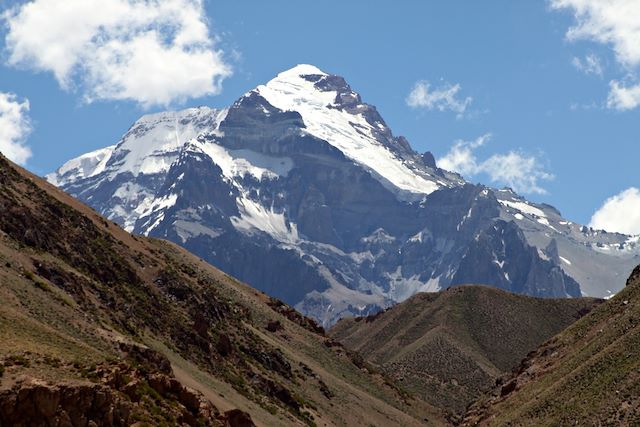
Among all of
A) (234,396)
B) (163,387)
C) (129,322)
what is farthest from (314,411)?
(163,387)

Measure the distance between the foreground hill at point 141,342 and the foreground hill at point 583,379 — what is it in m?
16.4

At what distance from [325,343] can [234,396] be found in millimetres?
60472

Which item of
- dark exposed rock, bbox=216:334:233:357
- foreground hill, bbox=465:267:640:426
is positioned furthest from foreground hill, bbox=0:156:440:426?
foreground hill, bbox=465:267:640:426

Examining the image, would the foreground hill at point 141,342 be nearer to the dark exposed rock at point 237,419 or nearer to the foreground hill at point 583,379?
the dark exposed rock at point 237,419

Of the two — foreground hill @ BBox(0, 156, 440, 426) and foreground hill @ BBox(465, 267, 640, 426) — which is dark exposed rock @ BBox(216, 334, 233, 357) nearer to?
foreground hill @ BBox(0, 156, 440, 426)

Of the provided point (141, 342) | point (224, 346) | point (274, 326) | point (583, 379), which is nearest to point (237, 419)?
point (141, 342)

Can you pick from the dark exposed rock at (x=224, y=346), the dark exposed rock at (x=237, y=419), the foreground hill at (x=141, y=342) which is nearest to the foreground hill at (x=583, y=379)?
the foreground hill at (x=141, y=342)

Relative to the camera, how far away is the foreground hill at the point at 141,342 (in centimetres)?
5197

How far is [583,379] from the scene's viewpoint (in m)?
105

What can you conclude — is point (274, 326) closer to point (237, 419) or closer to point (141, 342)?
point (141, 342)

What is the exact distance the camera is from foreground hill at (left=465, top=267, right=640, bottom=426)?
9469 cm

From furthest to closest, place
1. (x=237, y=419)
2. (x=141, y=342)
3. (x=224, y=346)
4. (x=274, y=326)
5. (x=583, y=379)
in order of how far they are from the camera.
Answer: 1. (x=274, y=326)
2. (x=224, y=346)
3. (x=583, y=379)
4. (x=141, y=342)
5. (x=237, y=419)

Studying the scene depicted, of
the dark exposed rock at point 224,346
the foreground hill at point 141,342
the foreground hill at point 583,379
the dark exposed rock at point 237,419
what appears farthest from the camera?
the dark exposed rock at point 224,346

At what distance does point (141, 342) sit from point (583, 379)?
41336 millimetres
